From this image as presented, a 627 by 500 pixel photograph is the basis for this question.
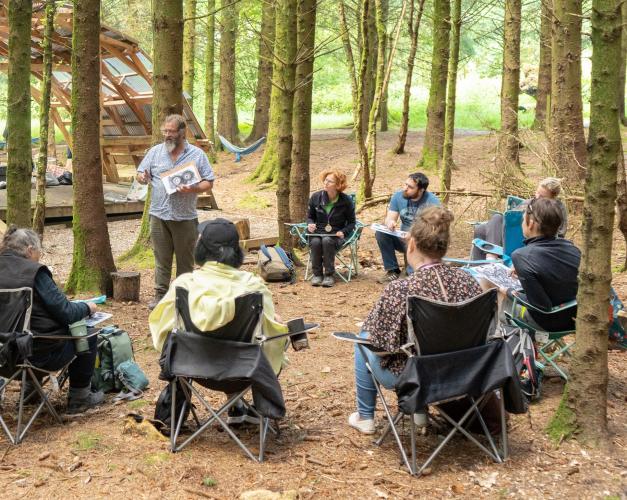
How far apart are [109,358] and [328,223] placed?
3.93 metres

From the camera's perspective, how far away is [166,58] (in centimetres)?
809

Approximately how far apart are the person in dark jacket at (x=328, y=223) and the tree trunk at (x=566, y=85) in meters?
2.70

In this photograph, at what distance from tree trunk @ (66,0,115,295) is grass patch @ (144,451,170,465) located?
3.74 m

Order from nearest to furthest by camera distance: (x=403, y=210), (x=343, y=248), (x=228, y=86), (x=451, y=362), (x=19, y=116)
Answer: (x=451, y=362) → (x=19, y=116) → (x=403, y=210) → (x=343, y=248) → (x=228, y=86)

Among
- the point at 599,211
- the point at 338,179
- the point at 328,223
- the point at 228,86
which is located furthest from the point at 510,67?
the point at 228,86

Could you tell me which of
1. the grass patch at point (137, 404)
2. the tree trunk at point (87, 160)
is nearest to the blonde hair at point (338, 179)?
the tree trunk at point (87, 160)

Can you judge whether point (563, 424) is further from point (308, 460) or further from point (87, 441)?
point (87, 441)

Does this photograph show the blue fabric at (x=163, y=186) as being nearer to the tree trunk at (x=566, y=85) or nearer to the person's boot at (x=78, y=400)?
the person's boot at (x=78, y=400)

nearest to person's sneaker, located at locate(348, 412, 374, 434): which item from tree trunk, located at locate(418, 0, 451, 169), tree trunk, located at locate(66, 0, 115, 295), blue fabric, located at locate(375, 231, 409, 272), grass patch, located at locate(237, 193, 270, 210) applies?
tree trunk, located at locate(66, 0, 115, 295)

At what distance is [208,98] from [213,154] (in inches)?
66.8

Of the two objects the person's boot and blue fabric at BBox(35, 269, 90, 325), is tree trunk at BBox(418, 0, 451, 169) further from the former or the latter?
blue fabric at BBox(35, 269, 90, 325)

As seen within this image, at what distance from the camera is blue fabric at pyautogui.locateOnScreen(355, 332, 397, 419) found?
3.88 metres

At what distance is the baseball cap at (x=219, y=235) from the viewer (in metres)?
3.88

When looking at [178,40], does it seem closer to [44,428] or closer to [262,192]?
[44,428]
